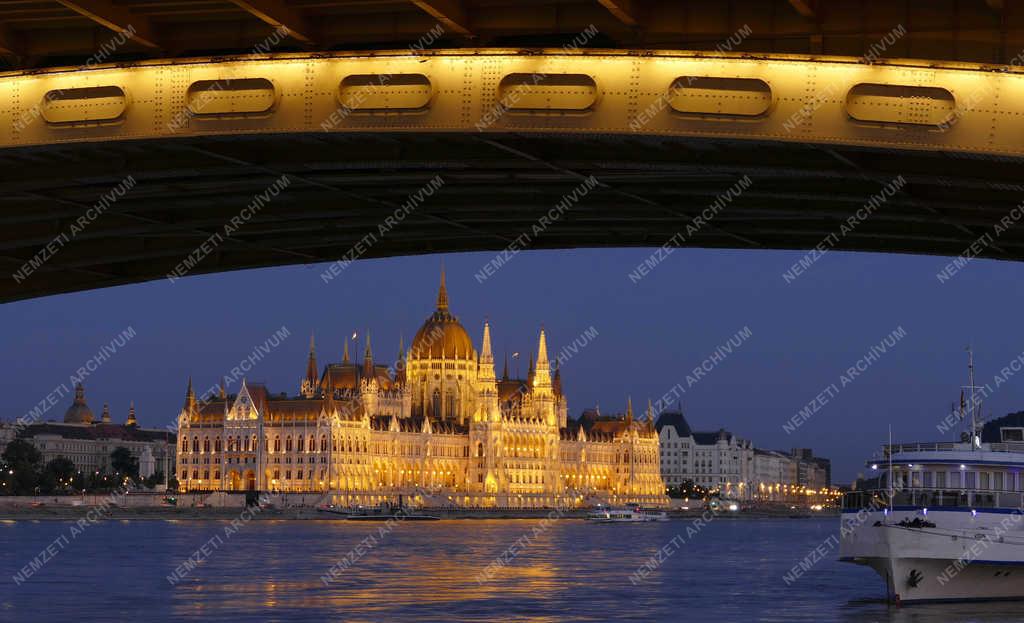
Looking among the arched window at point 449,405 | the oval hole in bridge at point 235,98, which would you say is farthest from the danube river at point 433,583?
the arched window at point 449,405

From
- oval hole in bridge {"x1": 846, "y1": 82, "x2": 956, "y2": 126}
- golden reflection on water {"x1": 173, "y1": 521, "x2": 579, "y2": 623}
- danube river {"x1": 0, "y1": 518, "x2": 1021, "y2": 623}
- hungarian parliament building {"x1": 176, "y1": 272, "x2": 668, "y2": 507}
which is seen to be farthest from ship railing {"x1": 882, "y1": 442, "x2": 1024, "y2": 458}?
hungarian parliament building {"x1": 176, "y1": 272, "x2": 668, "y2": 507}

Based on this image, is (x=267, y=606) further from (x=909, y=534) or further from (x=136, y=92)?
(x=136, y=92)

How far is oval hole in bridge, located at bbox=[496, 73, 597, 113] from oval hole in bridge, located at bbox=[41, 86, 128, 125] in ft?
11.6

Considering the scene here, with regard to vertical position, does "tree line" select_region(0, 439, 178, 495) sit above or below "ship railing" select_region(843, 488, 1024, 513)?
above

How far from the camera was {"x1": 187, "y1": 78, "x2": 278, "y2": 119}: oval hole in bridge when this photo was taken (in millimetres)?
14031

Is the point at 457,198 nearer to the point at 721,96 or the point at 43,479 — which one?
the point at 721,96

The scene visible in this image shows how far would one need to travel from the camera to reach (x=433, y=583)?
182 feet

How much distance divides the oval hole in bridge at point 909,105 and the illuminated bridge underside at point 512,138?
0.04 feet

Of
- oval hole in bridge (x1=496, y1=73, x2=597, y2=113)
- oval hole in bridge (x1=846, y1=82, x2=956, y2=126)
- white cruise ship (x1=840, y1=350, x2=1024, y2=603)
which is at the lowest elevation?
white cruise ship (x1=840, y1=350, x2=1024, y2=603)

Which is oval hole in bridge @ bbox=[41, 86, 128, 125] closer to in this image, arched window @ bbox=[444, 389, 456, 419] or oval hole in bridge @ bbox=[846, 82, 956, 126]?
oval hole in bridge @ bbox=[846, 82, 956, 126]

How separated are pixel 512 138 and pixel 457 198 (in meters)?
5.05

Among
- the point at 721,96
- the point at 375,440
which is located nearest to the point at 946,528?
the point at 721,96

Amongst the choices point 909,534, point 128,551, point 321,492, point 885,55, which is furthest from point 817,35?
point 321,492

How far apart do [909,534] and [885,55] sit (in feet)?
97.9
